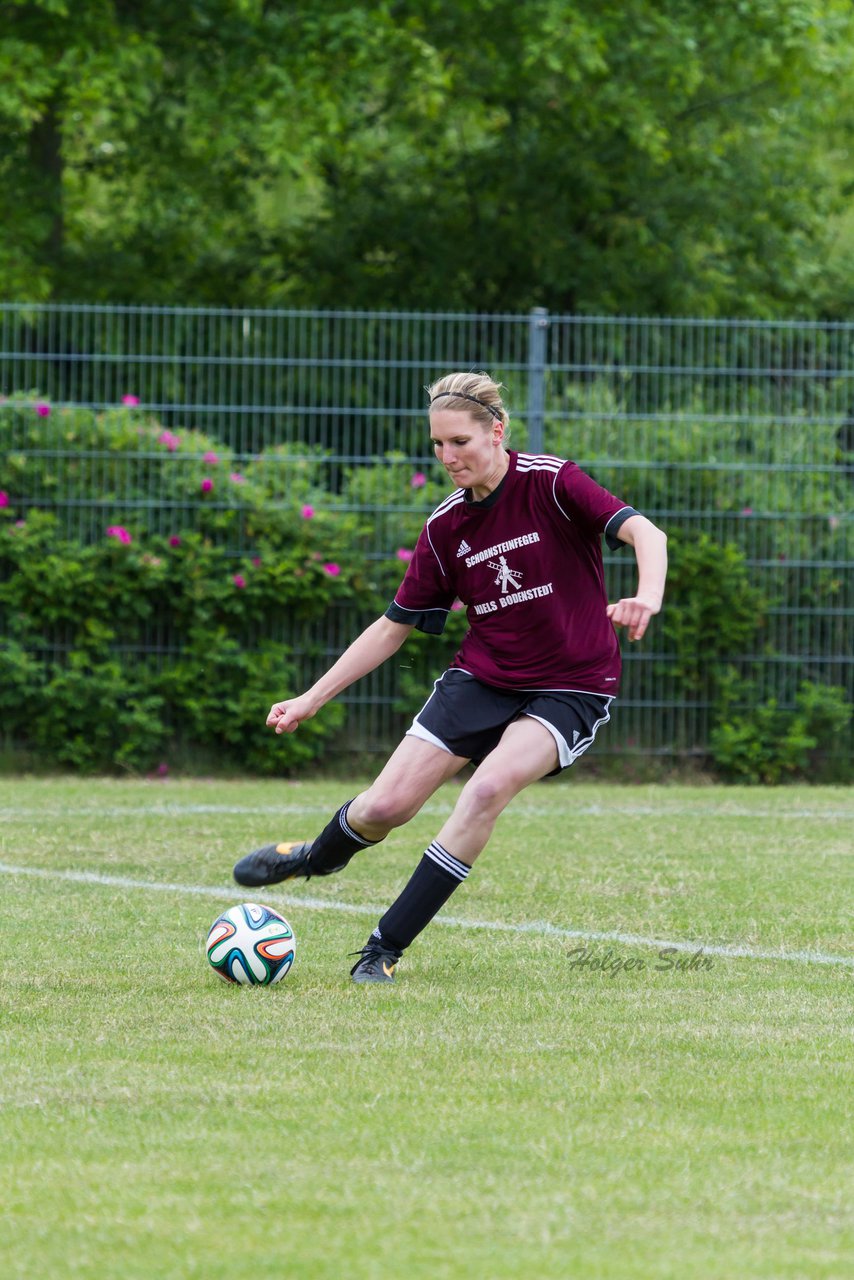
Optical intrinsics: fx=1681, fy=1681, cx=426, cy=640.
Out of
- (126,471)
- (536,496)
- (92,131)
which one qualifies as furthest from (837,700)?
(92,131)

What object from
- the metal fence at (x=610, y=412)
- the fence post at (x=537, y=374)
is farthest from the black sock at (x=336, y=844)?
the fence post at (x=537, y=374)

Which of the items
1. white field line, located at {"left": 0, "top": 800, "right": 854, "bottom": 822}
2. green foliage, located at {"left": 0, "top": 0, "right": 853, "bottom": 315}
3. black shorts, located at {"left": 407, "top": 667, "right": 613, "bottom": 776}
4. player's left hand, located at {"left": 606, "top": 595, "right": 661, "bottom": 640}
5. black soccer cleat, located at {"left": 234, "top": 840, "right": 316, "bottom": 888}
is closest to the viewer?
player's left hand, located at {"left": 606, "top": 595, "right": 661, "bottom": 640}

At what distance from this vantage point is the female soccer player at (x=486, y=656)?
518cm

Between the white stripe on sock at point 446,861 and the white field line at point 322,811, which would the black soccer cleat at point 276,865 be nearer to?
the white stripe on sock at point 446,861

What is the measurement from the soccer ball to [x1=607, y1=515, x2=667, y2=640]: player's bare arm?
1443 mm

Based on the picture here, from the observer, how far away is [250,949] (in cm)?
512

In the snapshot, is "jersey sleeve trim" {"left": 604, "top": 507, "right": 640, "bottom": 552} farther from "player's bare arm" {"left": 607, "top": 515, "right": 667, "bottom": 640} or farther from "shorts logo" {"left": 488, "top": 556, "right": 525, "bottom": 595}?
"shorts logo" {"left": 488, "top": 556, "right": 525, "bottom": 595}

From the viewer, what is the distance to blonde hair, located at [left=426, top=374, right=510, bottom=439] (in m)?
5.15

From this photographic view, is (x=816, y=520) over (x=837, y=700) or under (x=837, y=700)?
over

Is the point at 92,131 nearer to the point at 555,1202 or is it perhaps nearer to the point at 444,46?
the point at 444,46

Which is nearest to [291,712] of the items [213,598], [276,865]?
[276,865]

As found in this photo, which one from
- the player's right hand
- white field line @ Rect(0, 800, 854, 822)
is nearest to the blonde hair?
the player's right hand

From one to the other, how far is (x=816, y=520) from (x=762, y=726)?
1.44 m

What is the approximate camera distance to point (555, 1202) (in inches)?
124
